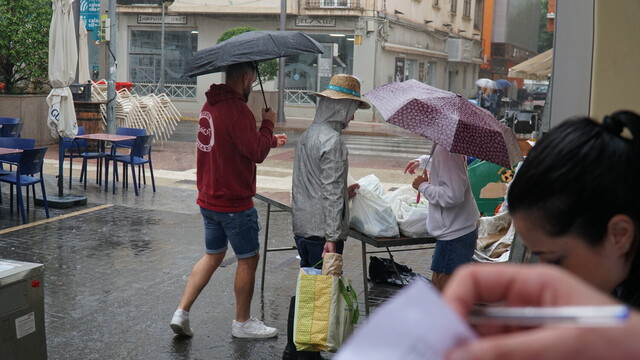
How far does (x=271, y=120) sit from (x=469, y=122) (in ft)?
5.01

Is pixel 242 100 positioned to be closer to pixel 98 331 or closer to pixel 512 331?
pixel 98 331

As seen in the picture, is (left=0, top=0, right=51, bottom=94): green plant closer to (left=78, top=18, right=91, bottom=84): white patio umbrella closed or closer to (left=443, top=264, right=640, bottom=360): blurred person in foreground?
(left=78, top=18, right=91, bottom=84): white patio umbrella closed

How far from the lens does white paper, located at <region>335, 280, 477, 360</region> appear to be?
81cm

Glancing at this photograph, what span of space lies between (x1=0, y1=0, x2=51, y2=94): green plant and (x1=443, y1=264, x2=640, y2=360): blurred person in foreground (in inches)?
677

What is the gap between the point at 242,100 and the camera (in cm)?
539

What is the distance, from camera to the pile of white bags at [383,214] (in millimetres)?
5383

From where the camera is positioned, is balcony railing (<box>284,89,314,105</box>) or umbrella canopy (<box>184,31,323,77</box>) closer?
umbrella canopy (<box>184,31,323,77</box>)

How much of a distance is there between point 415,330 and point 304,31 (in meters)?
31.8

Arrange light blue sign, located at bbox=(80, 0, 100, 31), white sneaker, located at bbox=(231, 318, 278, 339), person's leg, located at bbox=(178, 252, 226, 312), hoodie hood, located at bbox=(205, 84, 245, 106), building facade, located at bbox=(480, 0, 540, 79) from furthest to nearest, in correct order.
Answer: building facade, located at bbox=(480, 0, 540, 79), light blue sign, located at bbox=(80, 0, 100, 31), white sneaker, located at bbox=(231, 318, 278, 339), person's leg, located at bbox=(178, 252, 226, 312), hoodie hood, located at bbox=(205, 84, 245, 106)

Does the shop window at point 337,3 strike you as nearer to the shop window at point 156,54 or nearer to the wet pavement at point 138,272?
the shop window at point 156,54

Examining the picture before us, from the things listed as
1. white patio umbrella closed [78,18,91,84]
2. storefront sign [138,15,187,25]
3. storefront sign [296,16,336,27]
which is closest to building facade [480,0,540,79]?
storefront sign [296,16,336,27]

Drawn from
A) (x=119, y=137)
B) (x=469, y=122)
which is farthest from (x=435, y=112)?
(x=119, y=137)

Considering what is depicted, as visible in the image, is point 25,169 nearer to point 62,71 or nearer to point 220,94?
point 62,71

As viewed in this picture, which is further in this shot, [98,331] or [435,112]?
[98,331]
